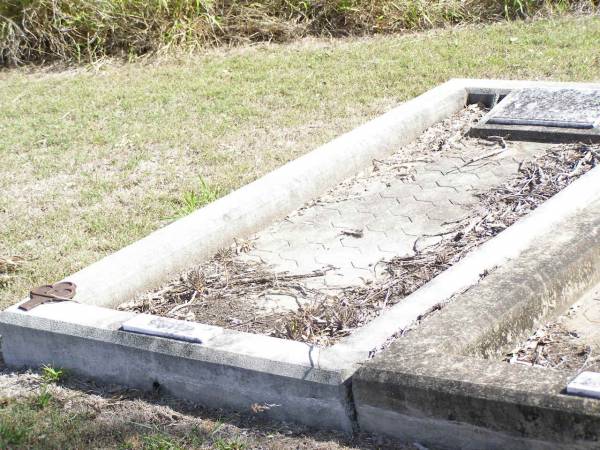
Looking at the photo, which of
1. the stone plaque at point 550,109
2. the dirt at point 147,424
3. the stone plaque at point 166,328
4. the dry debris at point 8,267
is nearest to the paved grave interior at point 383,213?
Result: the stone plaque at point 550,109

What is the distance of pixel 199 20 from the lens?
11.0m

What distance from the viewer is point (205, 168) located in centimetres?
719

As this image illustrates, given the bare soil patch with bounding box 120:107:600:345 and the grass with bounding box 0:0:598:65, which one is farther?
the grass with bounding box 0:0:598:65

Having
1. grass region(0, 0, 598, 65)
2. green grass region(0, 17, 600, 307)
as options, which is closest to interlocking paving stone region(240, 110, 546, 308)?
green grass region(0, 17, 600, 307)

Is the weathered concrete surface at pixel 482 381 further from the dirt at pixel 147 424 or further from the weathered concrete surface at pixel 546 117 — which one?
the weathered concrete surface at pixel 546 117

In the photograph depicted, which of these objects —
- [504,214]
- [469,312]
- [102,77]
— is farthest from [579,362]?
[102,77]

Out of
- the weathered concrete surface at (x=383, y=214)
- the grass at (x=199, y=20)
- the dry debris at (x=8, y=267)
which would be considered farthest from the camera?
the grass at (x=199, y=20)

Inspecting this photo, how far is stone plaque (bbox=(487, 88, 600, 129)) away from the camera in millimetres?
6766

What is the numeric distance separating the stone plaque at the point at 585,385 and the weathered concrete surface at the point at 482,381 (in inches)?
1.3

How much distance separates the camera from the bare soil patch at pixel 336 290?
15.1ft

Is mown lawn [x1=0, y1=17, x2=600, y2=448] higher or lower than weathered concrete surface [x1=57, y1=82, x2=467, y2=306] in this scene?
lower

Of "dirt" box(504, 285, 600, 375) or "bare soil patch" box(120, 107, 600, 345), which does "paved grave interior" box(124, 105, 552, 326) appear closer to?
"bare soil patch" box(120, 107, 600, 345)

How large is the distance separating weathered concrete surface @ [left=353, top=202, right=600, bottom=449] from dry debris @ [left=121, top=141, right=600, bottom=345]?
26.5 inches

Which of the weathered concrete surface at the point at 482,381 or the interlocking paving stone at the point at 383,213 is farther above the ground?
the weathered concrete surface at the point at 482,381
